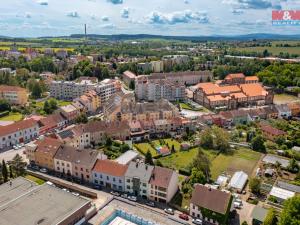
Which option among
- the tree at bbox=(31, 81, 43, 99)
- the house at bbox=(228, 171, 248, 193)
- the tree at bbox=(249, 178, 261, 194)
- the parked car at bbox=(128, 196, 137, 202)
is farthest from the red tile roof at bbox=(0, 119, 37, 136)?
the tree at bbox=(249, 178, 261, 194)

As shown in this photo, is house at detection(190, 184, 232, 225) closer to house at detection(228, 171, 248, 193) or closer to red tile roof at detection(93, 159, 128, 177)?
house at detection(228, 171, 248, 193)

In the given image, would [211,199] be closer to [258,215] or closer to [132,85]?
[258,215]

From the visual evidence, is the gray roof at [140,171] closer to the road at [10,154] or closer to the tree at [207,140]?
the tree at [207,140]

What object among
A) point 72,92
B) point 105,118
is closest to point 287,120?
point 105,118

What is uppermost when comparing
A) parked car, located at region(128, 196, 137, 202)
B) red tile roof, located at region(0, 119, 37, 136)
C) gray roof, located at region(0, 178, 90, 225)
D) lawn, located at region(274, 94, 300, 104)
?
red tile roof, located at region(0, 119, 37, 136)

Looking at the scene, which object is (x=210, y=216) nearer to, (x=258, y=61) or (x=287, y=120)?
(x=287, y=120)
